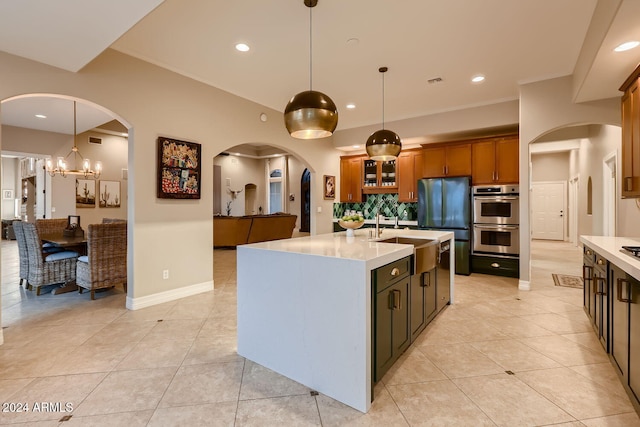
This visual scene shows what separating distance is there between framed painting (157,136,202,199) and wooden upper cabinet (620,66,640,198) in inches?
183

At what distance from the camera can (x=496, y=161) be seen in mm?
5164

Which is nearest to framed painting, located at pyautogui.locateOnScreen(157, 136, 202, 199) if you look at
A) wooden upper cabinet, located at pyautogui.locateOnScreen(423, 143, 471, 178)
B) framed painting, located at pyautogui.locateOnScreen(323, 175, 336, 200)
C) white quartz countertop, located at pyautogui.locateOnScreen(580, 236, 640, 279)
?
framed painting, located at pyautogui.locateOnScreen(323, 175, 336, 200)

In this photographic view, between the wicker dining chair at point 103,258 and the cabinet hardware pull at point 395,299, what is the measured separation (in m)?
3.51

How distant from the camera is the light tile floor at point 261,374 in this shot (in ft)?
5.89

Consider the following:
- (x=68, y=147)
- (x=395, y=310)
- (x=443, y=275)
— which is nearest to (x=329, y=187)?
(x=443, y=275)

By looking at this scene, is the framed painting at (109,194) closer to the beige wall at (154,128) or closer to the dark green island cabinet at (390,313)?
the beige wall at (154,128)

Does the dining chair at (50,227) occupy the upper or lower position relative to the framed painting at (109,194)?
lower

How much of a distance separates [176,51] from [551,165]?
11.1 meters

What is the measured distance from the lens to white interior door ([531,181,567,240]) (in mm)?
9680

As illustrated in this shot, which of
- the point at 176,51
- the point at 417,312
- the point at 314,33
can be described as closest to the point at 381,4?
the point at 314,33

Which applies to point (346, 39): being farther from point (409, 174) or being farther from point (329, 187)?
point (329, 187)

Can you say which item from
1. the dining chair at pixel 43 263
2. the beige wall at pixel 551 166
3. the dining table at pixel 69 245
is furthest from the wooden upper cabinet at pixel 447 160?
the beige wall at pixel 551 166

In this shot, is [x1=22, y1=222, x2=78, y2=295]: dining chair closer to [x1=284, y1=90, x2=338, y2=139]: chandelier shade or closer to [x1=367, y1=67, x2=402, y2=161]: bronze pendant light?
[x1=284, y1=90, x2=338, y2=139]: chandelier shade

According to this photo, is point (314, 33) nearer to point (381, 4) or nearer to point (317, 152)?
Result: point (381, 4)
